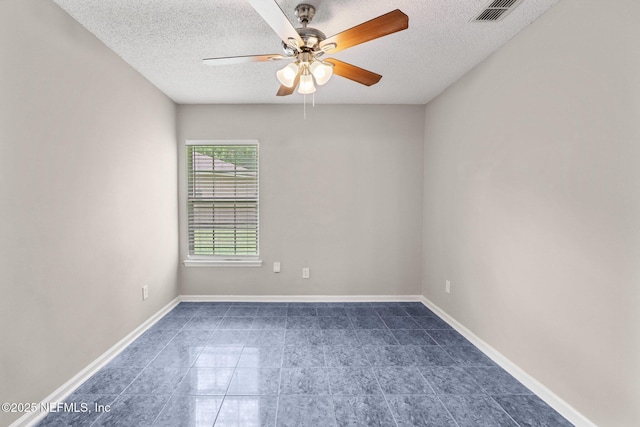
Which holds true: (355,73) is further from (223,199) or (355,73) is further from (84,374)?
(84,374)

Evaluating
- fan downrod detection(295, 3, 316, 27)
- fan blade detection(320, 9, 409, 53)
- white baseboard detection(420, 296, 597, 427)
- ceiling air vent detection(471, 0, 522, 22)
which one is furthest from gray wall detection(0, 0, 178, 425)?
white baseboard detection(420, 296, 597, 427)

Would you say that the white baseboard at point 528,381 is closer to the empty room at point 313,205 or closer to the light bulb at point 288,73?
the empty room at point 313,205

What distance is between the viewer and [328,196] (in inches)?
142

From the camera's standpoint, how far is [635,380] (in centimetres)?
136

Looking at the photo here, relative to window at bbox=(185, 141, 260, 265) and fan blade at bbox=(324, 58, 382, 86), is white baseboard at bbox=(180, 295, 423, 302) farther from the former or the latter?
fan blade at bbox=(324, 58, 382, 86)

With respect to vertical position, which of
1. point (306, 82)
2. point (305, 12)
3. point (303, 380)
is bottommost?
point (303, 380)

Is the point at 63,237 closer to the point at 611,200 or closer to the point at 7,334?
the point at 7,334

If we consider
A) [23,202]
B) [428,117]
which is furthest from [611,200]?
[23,202]

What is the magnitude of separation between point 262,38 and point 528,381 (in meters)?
→ 3.15

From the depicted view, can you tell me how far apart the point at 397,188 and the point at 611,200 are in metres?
2.25

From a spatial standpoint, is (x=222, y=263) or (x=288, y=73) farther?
(x=222, y=263)

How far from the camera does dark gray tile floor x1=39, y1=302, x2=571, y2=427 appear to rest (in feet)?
5.61

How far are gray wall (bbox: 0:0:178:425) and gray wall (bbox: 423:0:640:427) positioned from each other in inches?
124

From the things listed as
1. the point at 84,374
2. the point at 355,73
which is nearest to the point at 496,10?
the point at 355,73
